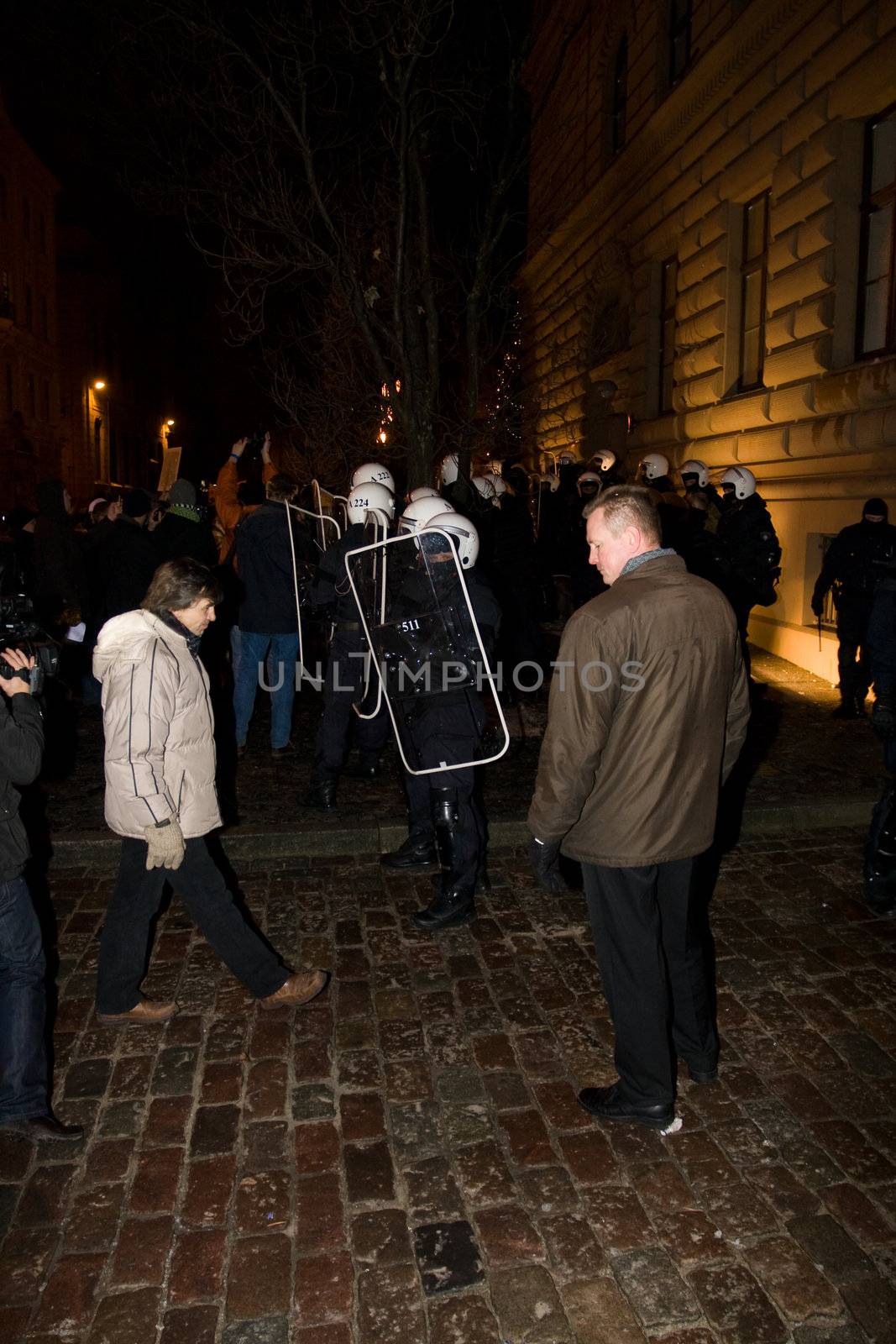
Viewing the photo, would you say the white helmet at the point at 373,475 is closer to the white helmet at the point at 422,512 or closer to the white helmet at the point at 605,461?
the white helmet at the point at 422,512

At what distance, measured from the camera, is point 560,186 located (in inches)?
923

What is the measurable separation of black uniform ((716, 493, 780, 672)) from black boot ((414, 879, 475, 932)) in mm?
4965

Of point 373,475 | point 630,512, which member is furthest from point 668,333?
point 630,512

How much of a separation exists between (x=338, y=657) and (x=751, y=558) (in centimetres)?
457

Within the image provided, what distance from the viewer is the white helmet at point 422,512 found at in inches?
205

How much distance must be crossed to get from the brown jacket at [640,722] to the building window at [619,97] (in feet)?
61.8

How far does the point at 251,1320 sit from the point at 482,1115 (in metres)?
1.07

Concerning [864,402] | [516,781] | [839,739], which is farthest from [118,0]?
[839,739]

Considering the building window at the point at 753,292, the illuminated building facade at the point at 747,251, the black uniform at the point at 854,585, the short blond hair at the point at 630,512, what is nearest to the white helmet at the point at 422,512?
the short blond hair at the point at 630,512

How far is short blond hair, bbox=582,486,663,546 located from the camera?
3.04 m

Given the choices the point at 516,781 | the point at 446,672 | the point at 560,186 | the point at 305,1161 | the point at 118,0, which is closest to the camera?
the point at 305,1161

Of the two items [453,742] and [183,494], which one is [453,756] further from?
[183,494]

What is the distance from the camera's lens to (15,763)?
3016 mm

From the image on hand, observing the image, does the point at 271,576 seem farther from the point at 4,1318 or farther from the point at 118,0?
the point at 118,0
